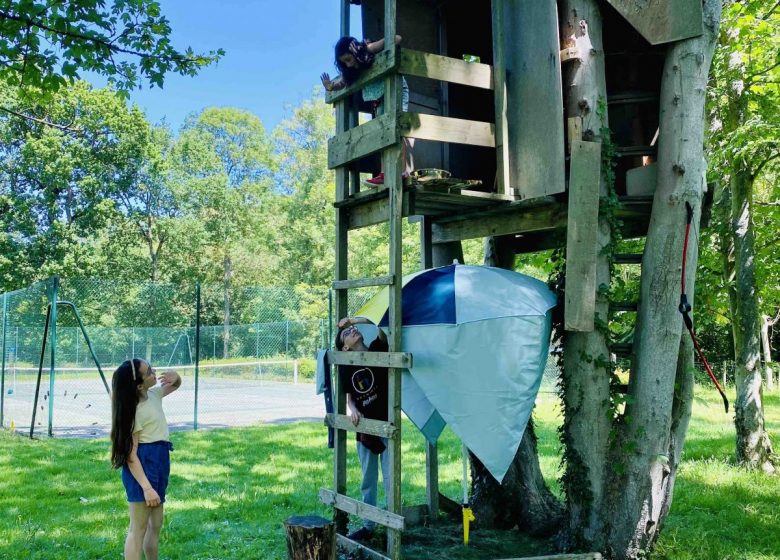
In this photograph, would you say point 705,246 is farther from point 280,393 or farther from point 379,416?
point 280,393

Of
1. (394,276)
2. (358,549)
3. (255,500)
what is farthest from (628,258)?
(255,500)

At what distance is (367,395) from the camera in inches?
234

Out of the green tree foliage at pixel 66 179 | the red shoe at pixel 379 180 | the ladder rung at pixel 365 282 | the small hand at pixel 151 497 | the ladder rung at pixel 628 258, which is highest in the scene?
the green tree foliage at pixel 66 179

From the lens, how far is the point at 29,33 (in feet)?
22.4

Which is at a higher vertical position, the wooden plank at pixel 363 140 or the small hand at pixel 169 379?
the wooden plank at pixel 363 140

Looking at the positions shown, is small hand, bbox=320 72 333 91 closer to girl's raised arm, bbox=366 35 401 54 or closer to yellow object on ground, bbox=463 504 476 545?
girl's raised arm, bbox=366 35 401 54

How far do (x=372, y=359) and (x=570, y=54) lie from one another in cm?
295

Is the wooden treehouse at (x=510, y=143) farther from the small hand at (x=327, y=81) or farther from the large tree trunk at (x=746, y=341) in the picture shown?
the large tree trunk at (x=746, y=341)

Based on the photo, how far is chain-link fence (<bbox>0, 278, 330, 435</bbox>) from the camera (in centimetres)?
1397

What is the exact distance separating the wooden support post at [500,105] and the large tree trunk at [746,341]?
484cm

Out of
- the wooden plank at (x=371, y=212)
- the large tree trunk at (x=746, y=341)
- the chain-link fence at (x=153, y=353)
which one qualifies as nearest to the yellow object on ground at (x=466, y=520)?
the wooden plank at (x=371, y=212)

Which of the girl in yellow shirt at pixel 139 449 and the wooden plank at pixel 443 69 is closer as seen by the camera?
the girl in yellow shirt at pixel 139 449

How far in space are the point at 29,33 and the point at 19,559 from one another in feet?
16.0

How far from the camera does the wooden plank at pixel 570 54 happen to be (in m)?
5.57
